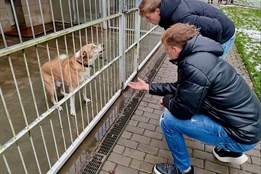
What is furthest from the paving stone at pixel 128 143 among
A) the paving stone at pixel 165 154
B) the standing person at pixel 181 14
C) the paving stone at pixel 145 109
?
the standing person at pixel 181 14

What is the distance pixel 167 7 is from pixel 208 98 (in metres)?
1.11

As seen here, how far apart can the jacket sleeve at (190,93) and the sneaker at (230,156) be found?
947mm

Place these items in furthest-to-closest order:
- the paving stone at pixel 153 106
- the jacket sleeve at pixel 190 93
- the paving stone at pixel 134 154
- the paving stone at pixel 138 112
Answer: the paving stone at pixel 153 106 → the paving stone at pixel 138 112 → the paving stone at pixel 134 154 → the jacket sleeve at pixel 190 93

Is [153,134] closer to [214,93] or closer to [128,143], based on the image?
[128,143]

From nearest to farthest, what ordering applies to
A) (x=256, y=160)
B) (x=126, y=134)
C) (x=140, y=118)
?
1. (x=256, y=160)
2. (x=126, y=134)
3. (x=140, y=118)

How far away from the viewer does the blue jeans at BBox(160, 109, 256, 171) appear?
6.43ft

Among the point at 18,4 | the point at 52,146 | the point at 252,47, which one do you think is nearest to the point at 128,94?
the point at 52,146

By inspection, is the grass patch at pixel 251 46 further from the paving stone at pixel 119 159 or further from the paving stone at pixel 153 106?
the paving stone at pixel 119 159

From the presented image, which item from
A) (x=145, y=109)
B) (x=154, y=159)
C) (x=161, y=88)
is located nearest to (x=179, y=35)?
(x=161, y=88)

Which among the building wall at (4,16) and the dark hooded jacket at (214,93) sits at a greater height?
the dark hooded jacket at (214,93)

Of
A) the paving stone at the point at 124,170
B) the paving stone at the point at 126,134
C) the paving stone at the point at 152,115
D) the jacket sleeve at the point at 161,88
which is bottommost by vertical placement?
the paving stone at the point at 152,115

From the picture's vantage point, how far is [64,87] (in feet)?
9.45

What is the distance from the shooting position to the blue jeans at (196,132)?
6.43 ft

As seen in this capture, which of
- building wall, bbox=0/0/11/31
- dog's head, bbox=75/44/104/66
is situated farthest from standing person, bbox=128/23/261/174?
building wall, bbox=0/0/11/31
